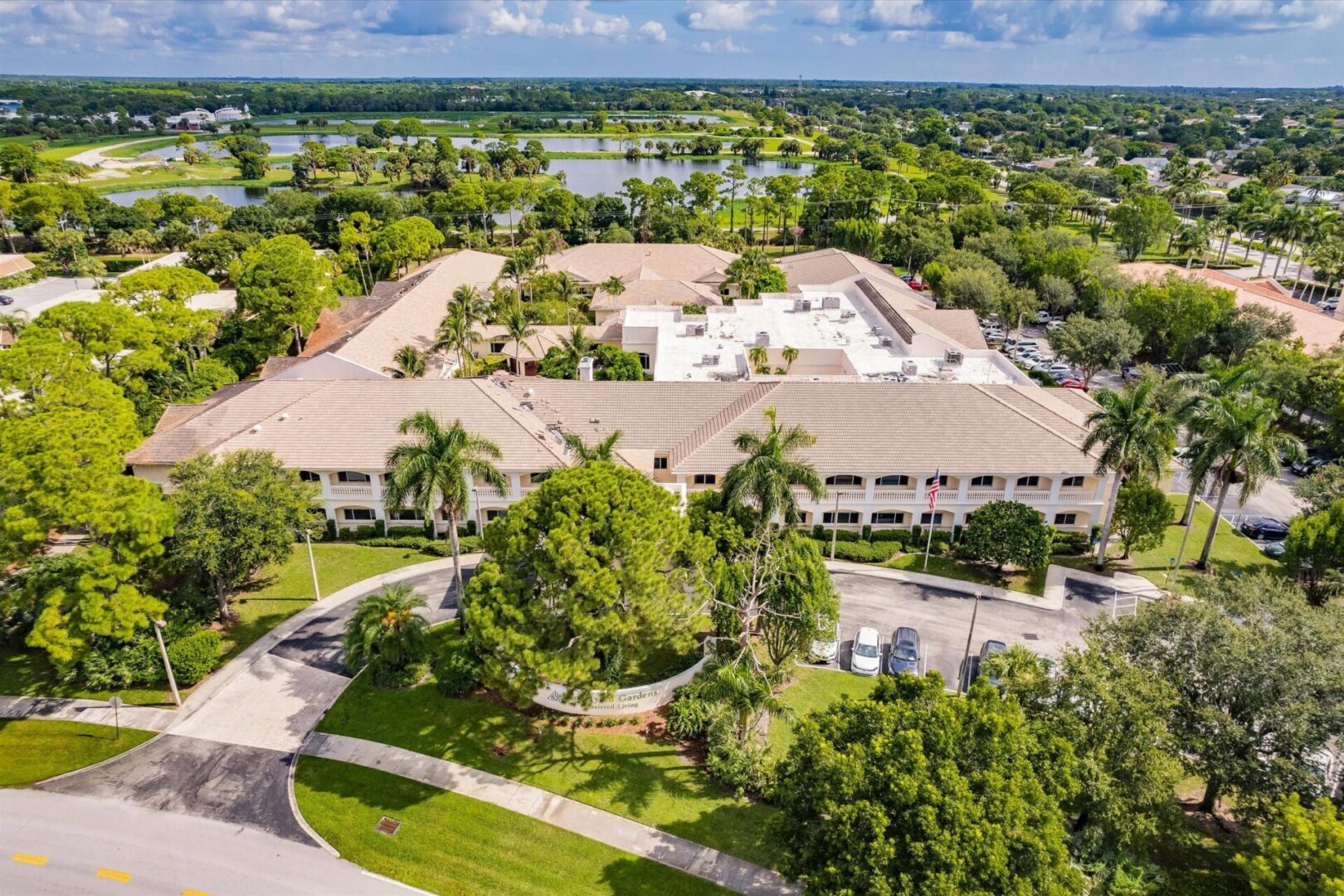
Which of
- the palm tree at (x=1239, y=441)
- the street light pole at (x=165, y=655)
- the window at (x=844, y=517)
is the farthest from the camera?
the window at (x=844, y=517)

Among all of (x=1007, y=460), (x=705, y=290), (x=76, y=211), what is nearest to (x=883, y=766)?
(x=1007, y=460)

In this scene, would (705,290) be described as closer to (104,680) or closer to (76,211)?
(104,680)

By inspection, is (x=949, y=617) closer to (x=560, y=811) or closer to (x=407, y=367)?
(x=560, y=811)

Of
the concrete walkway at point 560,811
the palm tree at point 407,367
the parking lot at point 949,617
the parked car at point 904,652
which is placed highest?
the palm tree at point 407,367

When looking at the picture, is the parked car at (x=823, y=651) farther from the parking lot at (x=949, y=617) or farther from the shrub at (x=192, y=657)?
the shrub at (x=192, y=657)

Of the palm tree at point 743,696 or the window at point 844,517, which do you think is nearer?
the palm tree at point 743,696

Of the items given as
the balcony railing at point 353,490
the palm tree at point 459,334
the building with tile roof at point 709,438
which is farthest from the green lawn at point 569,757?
the palm tree at point 459,334
